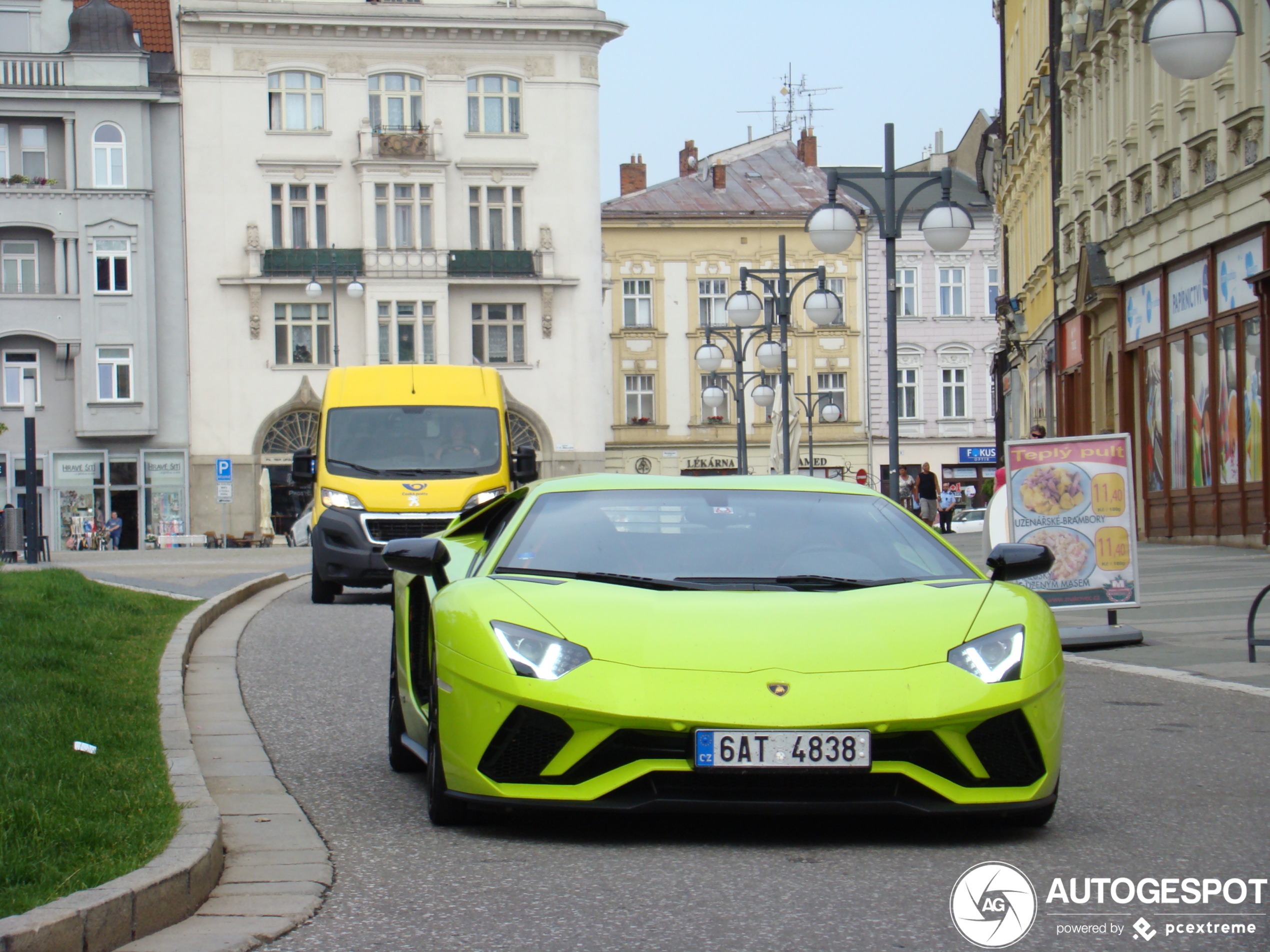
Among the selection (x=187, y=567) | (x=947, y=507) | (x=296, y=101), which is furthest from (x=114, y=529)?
(x=947, y=507)

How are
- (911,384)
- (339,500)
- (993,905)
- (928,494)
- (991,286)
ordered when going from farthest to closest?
(991,286) < (911,384) < (928,494) < (339,500) < (993,905)

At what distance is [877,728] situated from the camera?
18.0 ft

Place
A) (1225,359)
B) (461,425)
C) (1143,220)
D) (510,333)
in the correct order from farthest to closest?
(510,333) → (1143,220) → (1225,359) → (461,425)

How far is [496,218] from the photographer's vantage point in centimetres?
6012

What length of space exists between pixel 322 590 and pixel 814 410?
50.9m

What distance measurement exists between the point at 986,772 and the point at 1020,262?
145 ft

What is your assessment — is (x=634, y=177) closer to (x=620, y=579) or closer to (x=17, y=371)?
(x=17, y=371)

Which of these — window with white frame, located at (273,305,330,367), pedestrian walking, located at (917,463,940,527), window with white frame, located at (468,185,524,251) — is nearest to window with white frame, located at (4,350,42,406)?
window with white frame, located at (273,305,330,367)

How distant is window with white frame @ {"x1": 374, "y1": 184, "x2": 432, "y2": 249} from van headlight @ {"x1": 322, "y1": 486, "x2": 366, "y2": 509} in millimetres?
40797

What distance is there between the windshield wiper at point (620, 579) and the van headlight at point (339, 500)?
1303cm

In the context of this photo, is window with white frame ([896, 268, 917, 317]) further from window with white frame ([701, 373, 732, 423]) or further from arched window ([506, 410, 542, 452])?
arched window ([506, 410, 542, 452])

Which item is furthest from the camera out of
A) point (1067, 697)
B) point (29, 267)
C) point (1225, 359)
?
point (29, 267)

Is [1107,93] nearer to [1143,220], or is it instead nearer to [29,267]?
[1143,220]

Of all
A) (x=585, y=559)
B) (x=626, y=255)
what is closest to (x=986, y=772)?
(x=585, y=559)
